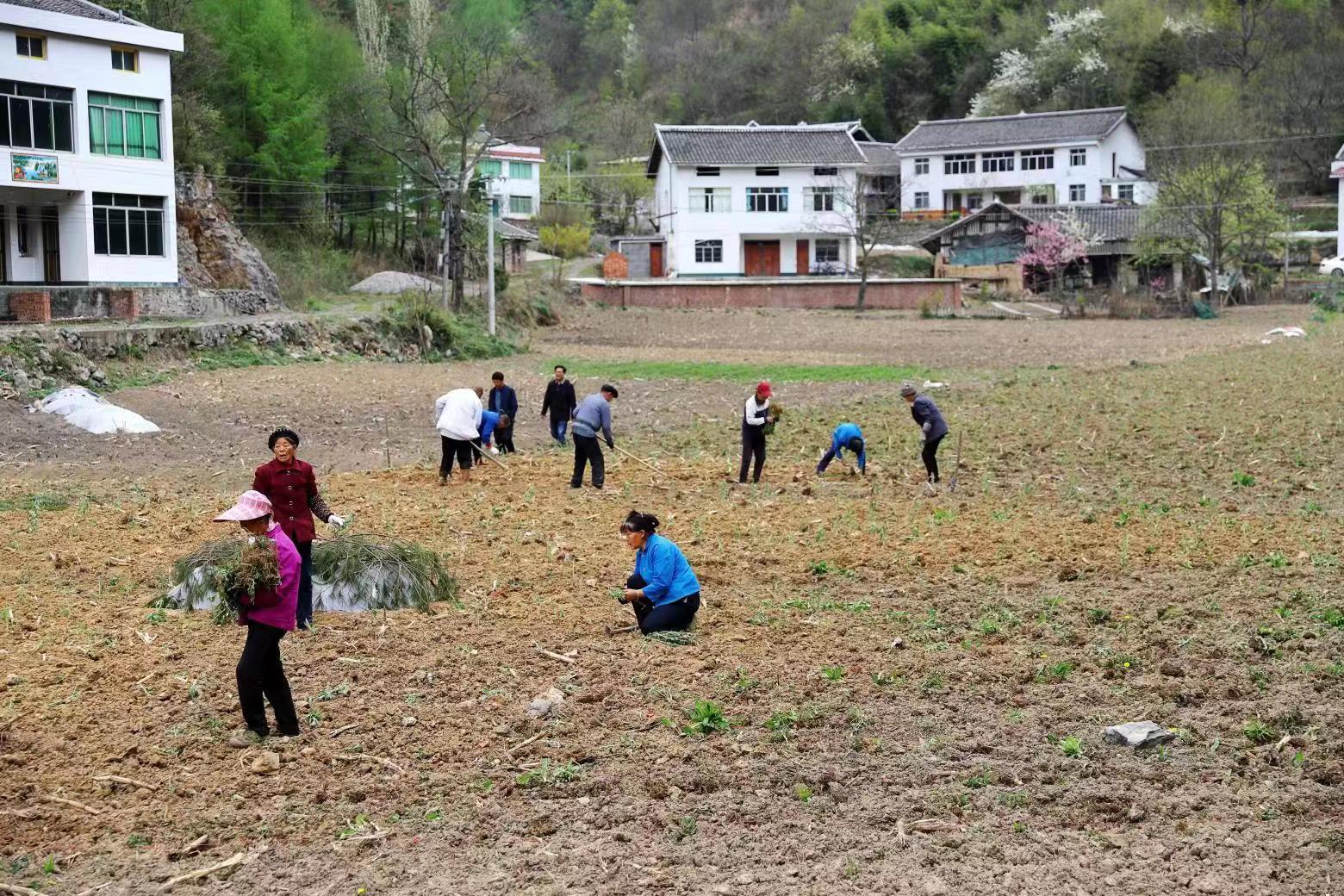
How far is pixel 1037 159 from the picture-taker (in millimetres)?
84750

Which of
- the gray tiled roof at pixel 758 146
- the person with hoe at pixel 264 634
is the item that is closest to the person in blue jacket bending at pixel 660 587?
the person with hoe at pixel 264 634

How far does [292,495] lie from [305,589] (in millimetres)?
988

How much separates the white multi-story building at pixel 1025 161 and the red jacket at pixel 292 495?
247 feet

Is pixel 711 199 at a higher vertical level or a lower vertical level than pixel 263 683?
higher

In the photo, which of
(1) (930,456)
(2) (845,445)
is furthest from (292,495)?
(2) (845,445)

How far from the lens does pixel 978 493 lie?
1806 cm

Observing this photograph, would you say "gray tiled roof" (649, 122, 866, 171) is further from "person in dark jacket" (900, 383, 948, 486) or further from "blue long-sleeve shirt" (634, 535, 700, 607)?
"blue long-sleeve shirt" (634, 535, 700, 607)

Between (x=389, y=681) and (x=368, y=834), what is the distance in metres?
2.56

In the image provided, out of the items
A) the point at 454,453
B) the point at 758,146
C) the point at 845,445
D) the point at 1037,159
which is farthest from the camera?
the point at 1037,159

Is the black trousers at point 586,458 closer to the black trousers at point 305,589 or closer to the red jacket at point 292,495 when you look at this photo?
the black trousers at point 305,589

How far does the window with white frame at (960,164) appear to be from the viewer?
86.6 metres

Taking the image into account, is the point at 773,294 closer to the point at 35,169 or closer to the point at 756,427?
the point at 35,169

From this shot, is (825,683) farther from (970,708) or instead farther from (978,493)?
(978,493)

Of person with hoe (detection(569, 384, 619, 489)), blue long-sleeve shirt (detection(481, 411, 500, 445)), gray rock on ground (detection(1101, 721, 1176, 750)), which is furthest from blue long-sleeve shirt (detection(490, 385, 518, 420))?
gray rock on ground (detection(1101, 721, 1176, 750))
